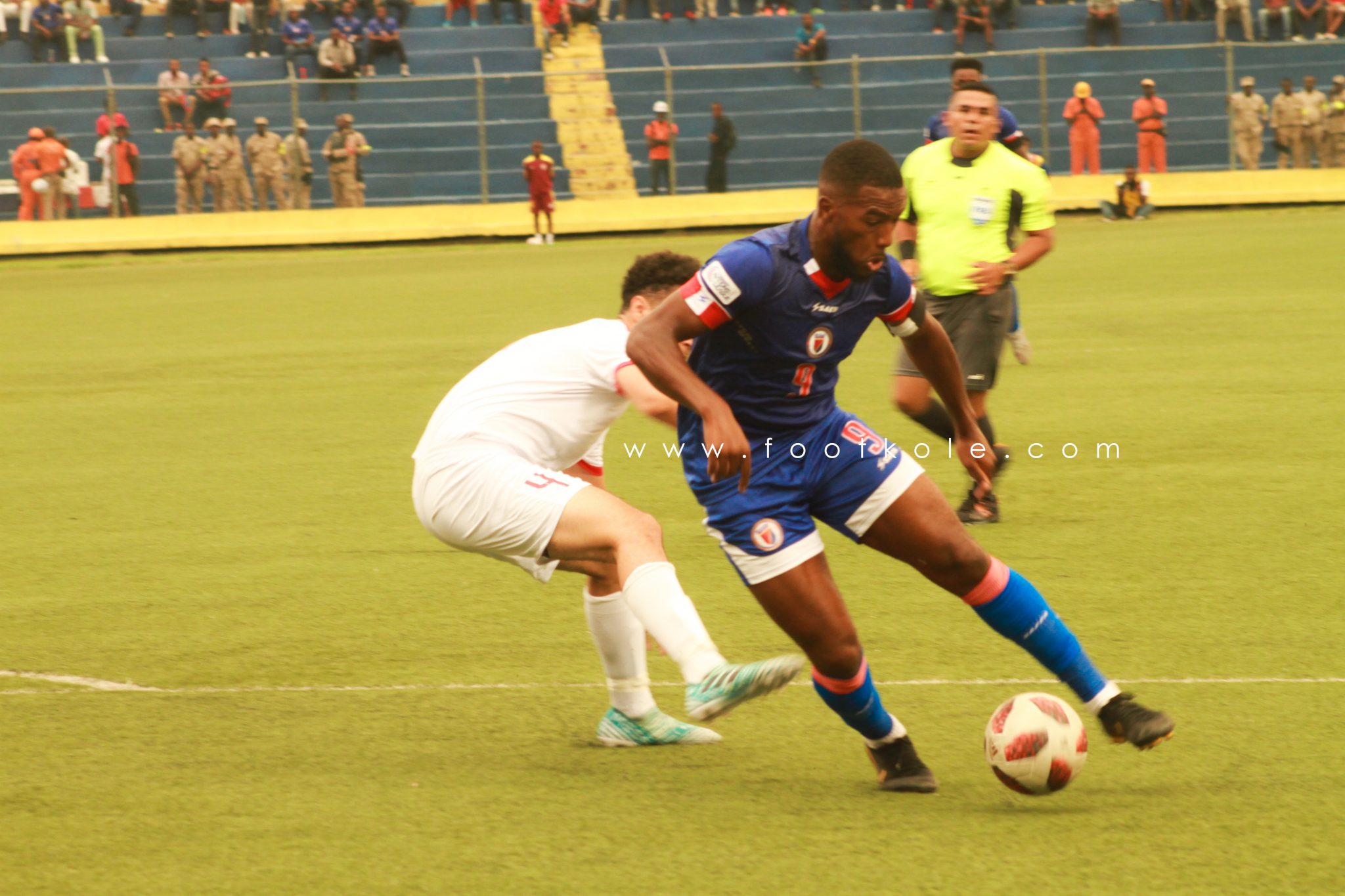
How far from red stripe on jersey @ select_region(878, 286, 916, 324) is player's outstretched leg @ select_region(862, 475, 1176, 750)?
0.49 m

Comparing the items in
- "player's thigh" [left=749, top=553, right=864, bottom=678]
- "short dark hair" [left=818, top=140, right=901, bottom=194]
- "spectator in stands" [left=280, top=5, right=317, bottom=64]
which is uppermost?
"spectator in stands" [left=280, top=5, right=317, bottom=64]

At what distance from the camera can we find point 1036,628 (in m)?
4.34

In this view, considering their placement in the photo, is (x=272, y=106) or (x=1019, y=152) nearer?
(x=1019, y=152)

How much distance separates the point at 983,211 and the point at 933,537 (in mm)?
3739

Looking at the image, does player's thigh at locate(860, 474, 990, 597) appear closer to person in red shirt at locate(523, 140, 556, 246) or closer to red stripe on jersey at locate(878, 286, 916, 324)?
red stripe on jersey at locate(878, 286, 916, 324)

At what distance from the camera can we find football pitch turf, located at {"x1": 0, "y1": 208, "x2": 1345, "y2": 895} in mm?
3951

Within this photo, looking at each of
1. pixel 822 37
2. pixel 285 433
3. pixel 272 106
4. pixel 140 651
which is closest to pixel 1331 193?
pixel 822 37

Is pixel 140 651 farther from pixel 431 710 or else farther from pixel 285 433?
pixel 285 433

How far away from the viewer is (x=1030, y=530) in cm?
758

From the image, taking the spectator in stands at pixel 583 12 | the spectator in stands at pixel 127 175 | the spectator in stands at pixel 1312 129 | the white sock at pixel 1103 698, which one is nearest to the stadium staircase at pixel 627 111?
the spectator in stands at pixel 127 175

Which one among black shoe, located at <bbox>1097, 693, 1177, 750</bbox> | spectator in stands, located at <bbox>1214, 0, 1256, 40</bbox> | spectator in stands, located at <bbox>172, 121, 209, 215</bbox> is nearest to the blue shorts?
black shoe, located at <bbox>1097, 693, 1177, 750</bbox>

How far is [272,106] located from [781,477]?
25.9 meters

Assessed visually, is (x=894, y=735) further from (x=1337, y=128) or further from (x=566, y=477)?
(x=1337, y=128)

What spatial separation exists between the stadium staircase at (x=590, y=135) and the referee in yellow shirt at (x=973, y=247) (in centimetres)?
2076
